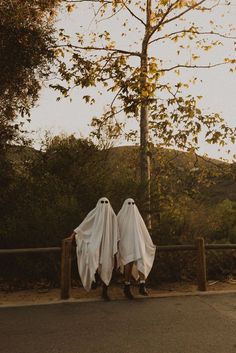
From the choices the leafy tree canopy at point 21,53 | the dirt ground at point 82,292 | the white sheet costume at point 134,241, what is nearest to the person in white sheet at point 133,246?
the white sheet costume at point 134,241

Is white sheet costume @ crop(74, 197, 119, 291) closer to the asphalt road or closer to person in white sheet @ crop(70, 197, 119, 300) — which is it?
person in white sheet @ crop(70, 197, 119, 300)

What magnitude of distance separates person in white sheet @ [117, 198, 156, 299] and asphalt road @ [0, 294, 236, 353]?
17.3 inches

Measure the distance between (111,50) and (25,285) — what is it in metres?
6.61

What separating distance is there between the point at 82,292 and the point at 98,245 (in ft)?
4.78

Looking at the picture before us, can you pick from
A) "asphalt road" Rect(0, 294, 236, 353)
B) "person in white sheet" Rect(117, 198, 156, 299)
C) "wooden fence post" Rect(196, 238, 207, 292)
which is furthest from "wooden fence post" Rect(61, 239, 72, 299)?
"wooden fence post" Rect(196, 238, 207, 292)

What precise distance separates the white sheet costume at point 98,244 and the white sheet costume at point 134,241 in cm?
16

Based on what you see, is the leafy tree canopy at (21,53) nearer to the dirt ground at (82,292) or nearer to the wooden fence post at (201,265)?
the dirt ground at (82,292)

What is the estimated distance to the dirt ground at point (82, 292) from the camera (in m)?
7.97

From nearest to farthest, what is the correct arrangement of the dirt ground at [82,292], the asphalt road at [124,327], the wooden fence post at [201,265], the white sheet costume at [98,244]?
the asphalt road at [124,327]
the white sheet costume at [98,244]
the dirt ground at [82,292]
the wooden fence post at [201,265]

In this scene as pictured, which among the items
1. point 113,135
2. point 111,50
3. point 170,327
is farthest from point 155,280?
point 111,50

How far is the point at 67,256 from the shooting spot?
7.72m

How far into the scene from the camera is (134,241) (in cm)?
786

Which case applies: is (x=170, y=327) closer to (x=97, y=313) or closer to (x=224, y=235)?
(x=97, y=313)

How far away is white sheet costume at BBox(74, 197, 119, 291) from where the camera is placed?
768 centimetres
